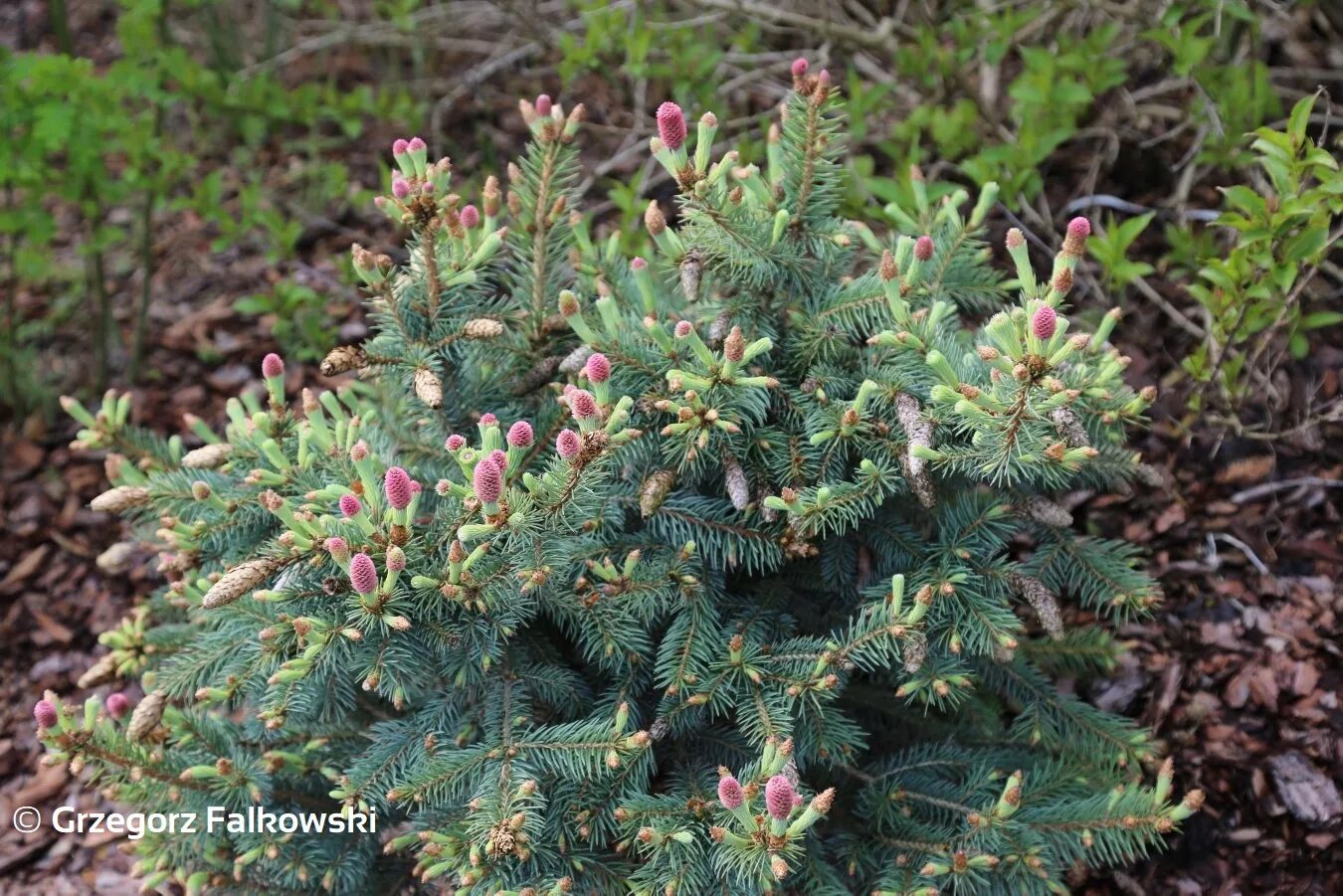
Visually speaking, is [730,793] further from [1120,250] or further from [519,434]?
[1120,250]

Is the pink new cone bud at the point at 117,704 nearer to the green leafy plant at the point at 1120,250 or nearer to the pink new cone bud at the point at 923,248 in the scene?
the pink new cone bud at the point at 923,248

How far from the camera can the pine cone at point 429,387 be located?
69.9 inches

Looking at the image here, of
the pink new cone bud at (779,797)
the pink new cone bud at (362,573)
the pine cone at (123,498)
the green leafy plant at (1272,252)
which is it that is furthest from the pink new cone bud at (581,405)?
the green leafy plant at (1272,252)

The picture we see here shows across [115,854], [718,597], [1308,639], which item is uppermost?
[718,597]

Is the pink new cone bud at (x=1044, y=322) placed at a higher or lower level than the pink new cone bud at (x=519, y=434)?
higher

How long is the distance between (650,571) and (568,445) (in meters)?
0.38

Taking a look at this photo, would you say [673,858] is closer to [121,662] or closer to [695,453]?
[695,453]

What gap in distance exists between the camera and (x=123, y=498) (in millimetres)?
1945

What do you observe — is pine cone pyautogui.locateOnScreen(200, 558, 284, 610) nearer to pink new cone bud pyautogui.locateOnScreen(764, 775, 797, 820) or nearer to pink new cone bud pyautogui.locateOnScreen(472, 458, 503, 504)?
pink new cone bud pyautogui.locateOnScreen(472, 458, 503, 504)

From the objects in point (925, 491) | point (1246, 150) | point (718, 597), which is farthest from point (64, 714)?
point (1246, 150)

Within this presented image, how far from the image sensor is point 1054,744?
6.74ft

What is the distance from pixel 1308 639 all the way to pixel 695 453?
163 cm

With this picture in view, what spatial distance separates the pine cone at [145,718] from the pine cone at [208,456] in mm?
410

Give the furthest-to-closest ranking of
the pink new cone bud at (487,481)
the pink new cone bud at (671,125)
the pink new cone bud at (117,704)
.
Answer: the pink new cone bud at (117,704) → the pink new cone bud at (671,125) → the pink new cone bud at (487,481)
